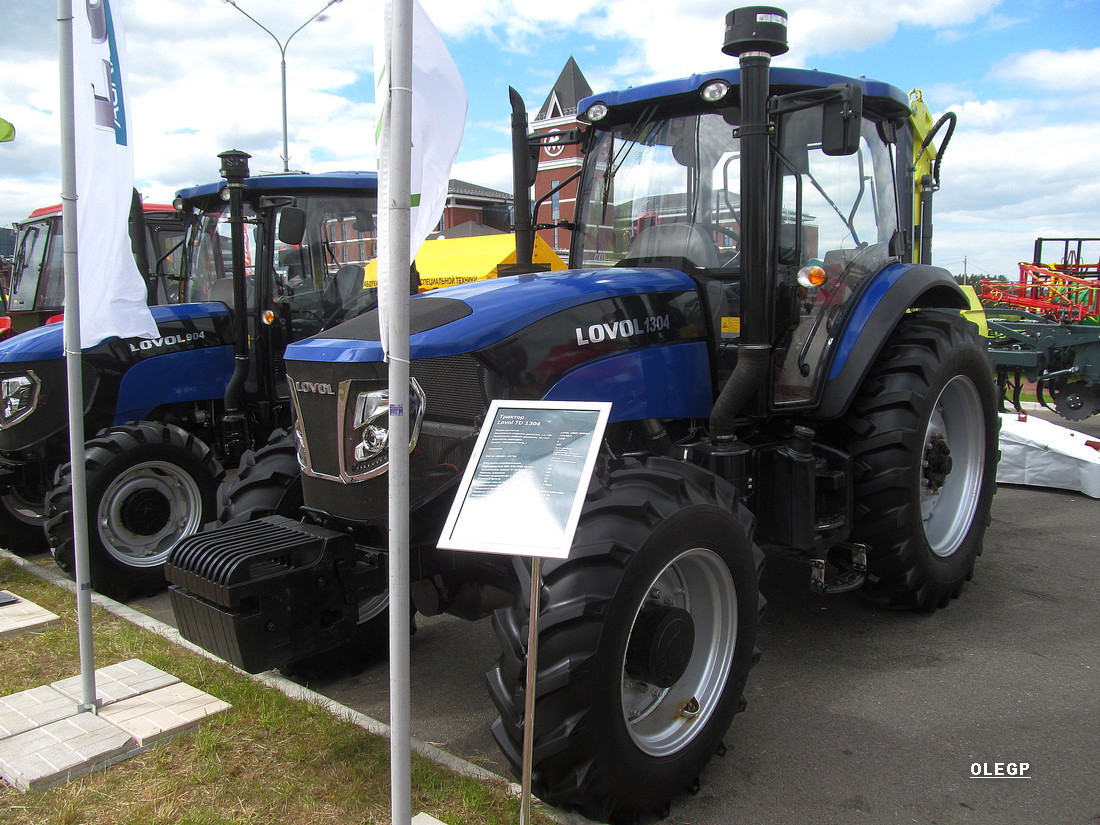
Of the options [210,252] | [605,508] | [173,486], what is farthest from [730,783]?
[210,252]

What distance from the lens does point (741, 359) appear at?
3.34m

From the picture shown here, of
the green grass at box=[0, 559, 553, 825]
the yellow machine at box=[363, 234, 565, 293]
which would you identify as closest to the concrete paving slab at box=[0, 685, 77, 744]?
the green grass at box=[0, 559, 553, 825]

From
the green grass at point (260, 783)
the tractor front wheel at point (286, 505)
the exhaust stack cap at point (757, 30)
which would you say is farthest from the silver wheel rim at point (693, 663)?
the exhaust stack cap at point (757, 30)

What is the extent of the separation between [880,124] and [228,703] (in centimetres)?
407

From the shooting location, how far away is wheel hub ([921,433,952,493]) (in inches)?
166

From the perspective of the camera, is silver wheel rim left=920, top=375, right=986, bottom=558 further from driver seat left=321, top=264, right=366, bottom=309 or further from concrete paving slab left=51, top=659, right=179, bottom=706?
driver seat left=321, top=264, right=366, bottom=309

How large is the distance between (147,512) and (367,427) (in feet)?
9.57

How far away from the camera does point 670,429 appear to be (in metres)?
3.70

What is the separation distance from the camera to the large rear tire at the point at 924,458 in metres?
3.90

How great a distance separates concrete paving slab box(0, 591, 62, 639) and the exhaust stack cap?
13.8ft

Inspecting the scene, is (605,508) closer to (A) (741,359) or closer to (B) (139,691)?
(A) (741,359)

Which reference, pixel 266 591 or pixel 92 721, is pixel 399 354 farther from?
pixel 92 721
